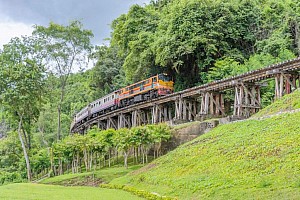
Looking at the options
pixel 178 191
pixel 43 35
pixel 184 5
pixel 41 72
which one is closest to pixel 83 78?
pixel 43 35

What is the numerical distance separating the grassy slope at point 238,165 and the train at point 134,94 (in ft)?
45.6

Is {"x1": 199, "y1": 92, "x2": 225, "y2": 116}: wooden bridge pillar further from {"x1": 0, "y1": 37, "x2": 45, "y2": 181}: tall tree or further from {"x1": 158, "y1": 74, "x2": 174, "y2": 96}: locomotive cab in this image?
{"x1": 0, "y1": 37, "x2": 45, "y2": 181}: tall tree

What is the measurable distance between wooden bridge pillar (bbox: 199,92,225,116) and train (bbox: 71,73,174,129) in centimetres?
704

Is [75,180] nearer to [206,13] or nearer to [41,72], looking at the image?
[41,72]

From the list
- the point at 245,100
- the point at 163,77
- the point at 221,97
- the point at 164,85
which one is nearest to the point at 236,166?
the point at 245,100

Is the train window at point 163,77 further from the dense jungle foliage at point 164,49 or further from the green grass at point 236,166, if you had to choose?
the green grass at point 236,166

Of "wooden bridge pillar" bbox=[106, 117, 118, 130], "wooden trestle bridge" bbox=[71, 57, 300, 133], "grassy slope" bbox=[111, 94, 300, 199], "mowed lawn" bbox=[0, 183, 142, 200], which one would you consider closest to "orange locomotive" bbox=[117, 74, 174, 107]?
"wooden trestle bridge" bbox=[71, 57, 300, 133]

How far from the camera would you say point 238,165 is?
40.8 feet

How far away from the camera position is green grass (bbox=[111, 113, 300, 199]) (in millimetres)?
9914

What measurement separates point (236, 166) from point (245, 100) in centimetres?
1115

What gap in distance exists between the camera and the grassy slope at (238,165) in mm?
9930

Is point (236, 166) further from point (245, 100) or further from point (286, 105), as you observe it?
point (245, 100)

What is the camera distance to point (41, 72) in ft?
111

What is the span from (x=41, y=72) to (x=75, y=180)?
46.0 ft
